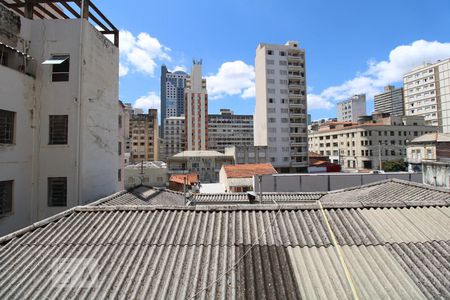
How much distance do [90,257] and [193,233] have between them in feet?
6.97

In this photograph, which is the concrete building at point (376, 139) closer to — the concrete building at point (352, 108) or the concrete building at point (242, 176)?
the concrete building at point (242, 176)

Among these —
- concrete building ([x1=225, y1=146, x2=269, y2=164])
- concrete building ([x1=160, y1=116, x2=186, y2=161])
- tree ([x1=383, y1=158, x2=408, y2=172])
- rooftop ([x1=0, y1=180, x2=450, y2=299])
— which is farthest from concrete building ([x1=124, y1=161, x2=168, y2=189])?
concrete building ([x1=160, y1=116, x2=186, y2=161])

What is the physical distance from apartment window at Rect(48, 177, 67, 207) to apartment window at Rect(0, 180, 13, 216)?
5.03 feet

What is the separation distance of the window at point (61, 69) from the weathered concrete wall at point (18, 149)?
3.54 ft

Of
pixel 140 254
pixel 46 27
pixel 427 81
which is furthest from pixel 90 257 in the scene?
pixel 427 81

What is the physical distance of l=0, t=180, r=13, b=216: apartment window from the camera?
1096 centimetres

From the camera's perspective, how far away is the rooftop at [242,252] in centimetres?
414

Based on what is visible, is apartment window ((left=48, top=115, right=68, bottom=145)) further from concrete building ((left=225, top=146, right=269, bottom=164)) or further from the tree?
the tree

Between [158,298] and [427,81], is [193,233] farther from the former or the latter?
[427,81]

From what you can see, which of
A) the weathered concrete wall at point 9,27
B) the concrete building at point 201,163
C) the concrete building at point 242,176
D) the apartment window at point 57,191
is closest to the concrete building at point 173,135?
the concrete building at point 201,163

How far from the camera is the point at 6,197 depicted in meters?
11.2

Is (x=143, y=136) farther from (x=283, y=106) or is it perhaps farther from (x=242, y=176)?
(x=242, y=176)

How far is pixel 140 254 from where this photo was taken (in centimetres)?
504

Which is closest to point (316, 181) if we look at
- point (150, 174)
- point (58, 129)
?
point (58, 129)
